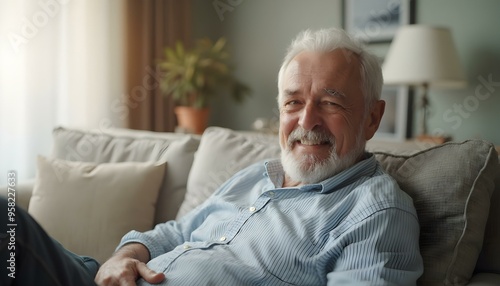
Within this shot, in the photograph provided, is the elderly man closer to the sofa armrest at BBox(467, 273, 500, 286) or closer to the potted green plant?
the sofa armrest at BBox(467, 273, 500, 286)

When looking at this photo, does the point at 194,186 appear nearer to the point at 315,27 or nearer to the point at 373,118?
the point at 373,118

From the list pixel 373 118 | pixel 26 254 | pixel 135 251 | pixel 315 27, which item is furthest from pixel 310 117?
pixel 315 27

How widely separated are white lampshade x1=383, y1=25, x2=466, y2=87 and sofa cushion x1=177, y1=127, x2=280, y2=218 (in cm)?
124

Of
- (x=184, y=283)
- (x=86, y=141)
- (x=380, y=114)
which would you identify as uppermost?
(x=380, y=114)

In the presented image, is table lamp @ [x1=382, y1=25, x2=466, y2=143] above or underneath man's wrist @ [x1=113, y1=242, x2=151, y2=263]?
above

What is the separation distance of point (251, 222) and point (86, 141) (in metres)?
1.10

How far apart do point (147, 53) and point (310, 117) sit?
2572mm

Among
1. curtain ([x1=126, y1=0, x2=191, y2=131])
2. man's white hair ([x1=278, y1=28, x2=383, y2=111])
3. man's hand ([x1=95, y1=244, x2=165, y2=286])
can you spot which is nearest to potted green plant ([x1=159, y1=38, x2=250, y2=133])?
curtain ([x1=126, y1=0, x2=191, y2=131])

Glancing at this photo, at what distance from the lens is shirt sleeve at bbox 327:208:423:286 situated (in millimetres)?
1016

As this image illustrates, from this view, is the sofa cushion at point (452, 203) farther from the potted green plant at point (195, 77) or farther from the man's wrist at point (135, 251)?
the potted green plant at point (195, 77)

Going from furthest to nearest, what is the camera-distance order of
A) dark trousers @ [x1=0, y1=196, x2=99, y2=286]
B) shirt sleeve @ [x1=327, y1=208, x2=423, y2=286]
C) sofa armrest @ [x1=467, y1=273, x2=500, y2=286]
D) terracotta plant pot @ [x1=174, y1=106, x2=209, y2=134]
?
terracotta plant pot @ [x1=174, y1=106, x2=209, y2=134]
sofa armrest @ [x1=467, y1=273, x2=500, y2=286]
shirt sleeve @ [x1=327, y1=208, x2=423, y2=286]
dark trousers @ [x1=0, y1=196, x2=99, y2=286]

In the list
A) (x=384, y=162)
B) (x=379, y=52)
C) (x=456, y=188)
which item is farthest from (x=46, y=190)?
(x=379, y=52)

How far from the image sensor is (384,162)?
1416 mm

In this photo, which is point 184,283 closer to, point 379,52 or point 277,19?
point 379,52
